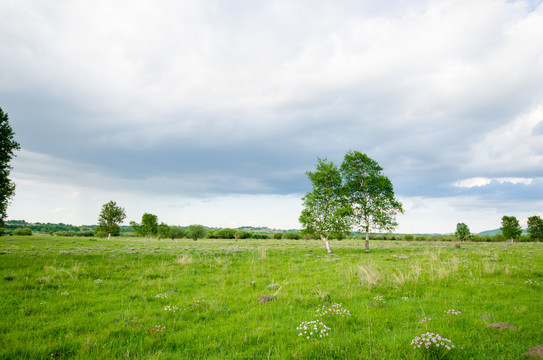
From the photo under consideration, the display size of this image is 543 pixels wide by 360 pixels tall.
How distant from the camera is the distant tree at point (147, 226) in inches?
3612

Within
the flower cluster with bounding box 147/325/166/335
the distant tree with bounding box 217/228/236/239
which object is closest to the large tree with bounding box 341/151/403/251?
the flower cluster with bounding box 147/325/166/335

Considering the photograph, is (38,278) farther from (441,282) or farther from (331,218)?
(331,218)

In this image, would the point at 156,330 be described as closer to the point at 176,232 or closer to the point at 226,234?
the point at 226,234

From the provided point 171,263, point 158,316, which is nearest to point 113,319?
point 158,316

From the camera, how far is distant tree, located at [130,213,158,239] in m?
91.8

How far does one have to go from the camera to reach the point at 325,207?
1195 inches

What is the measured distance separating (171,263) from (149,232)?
8500cm

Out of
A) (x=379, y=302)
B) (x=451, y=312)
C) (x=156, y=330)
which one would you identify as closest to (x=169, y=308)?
(x=156, y=330)

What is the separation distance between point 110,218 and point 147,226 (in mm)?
13290

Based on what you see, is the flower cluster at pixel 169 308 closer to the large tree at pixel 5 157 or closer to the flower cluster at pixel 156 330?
the flower cluster at pixel 156 330

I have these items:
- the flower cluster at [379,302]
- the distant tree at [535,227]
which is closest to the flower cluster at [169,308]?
the flower cluster at [379,302]

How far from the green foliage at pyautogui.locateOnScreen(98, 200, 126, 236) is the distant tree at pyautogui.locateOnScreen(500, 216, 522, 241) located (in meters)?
137

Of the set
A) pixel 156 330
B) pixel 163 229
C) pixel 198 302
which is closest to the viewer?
pixel 156 330

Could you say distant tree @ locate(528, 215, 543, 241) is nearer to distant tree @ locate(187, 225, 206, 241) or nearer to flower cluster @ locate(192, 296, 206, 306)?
flower cluster @ locate(192, 296, 206, 306)
